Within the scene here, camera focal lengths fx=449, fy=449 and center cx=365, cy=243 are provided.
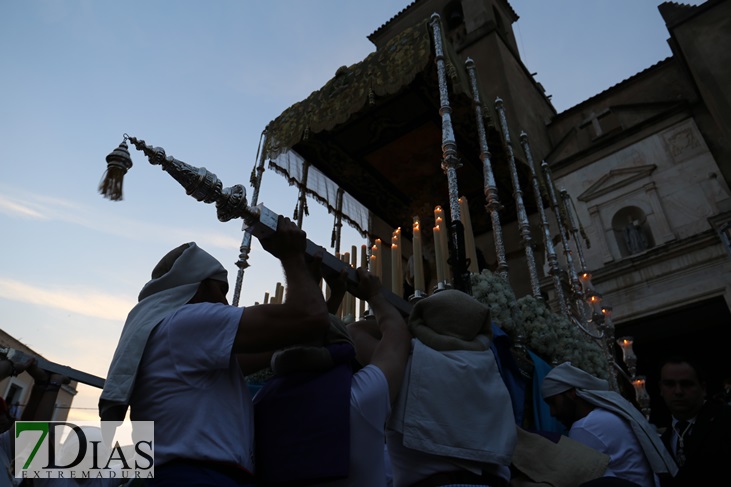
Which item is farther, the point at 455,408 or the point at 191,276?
the point at 455,408

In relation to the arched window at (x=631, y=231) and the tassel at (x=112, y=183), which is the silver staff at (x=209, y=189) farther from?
the arched window at (x=631, y=231)

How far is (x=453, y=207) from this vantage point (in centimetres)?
336

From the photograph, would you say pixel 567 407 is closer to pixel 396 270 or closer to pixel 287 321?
pixel 396 270

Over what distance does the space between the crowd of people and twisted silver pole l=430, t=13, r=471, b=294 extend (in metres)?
0.98

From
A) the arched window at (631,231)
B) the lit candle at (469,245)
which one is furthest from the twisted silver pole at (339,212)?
the arched window at (631,231)

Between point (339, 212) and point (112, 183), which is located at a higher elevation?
point (339, 212)

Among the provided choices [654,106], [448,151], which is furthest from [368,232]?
[654,106]

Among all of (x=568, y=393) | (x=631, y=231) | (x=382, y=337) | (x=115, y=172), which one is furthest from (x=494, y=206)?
(x=631, y=231)

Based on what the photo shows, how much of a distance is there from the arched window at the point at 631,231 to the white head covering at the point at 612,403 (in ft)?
37.7

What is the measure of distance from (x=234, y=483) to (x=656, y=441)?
8.31 feet

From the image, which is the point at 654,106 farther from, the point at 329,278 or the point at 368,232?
the point at 329,278

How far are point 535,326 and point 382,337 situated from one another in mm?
2080
